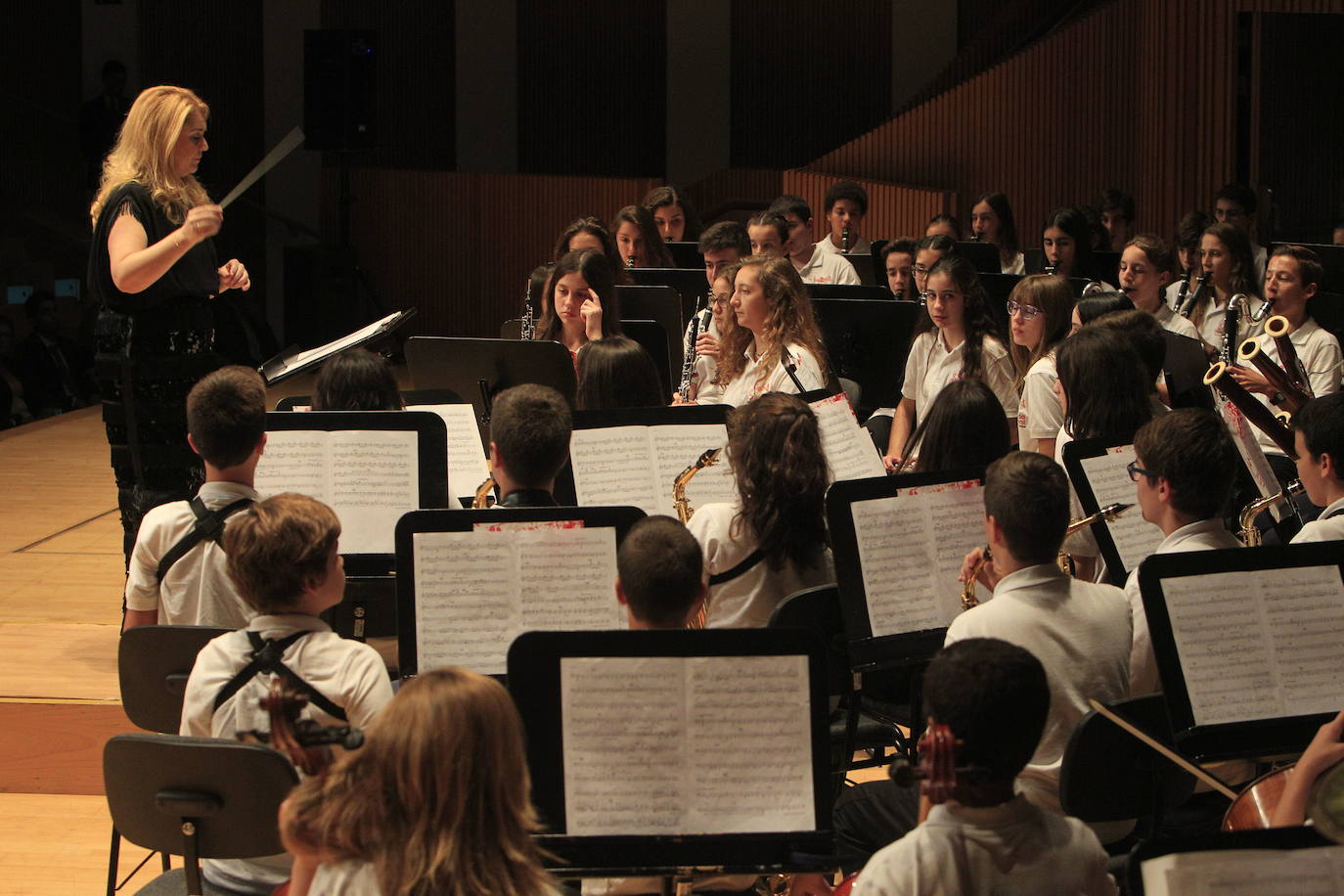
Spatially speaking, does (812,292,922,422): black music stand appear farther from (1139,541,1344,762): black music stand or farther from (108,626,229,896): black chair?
(108,626,229,896): black chair

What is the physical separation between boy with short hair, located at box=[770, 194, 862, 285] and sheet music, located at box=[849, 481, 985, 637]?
4.16m

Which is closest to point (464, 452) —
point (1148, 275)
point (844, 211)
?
point (1148, 275)

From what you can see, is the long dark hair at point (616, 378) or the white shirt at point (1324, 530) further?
the long dark hair at point (616, 378)

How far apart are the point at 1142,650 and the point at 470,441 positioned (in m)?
2.01

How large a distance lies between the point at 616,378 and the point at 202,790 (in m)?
1.97

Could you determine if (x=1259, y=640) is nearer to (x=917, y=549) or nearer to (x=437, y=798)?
(x=917, y=549)

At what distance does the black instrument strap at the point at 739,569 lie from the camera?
120 inches

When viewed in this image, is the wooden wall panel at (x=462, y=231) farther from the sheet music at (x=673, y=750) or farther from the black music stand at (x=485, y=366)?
the sheet music at (x=673, y=750)

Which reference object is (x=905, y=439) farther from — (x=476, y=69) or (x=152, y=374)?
(x=476, y=69)

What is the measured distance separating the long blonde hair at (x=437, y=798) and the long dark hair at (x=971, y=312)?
11.0ft

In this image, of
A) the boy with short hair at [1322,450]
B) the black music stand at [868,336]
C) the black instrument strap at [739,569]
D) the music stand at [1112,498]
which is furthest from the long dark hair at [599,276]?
the boy with short hair at [1322,450]

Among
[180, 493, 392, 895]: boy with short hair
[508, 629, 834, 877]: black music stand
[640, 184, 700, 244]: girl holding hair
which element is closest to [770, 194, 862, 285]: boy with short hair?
[640, 184, 700, 244]: girl holding hair

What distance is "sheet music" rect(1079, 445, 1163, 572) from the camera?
3.14 metres

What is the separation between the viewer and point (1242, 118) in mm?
7797
